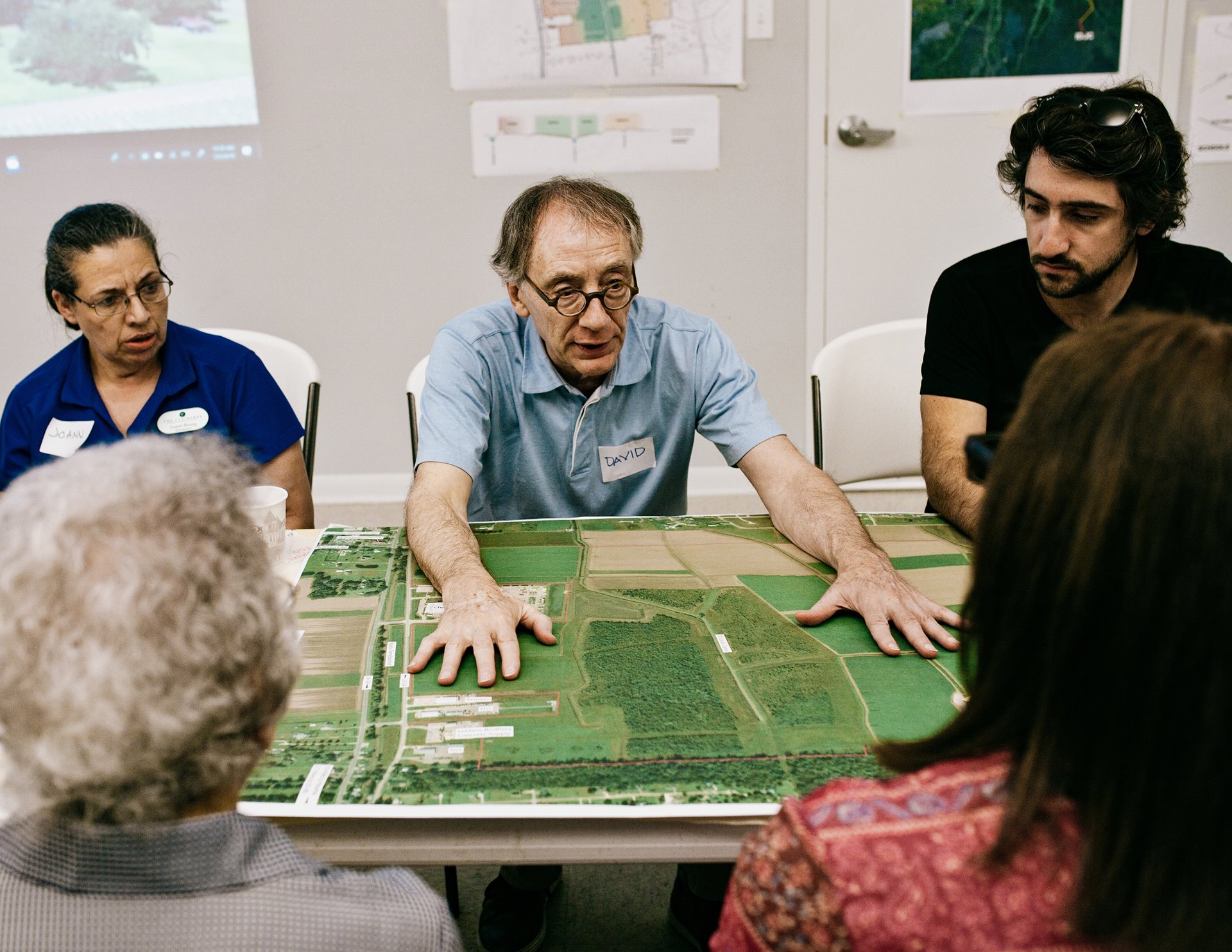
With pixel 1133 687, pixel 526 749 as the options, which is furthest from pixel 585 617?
pixel 1133 687

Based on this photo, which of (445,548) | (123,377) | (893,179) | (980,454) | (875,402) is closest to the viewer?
(980,454)

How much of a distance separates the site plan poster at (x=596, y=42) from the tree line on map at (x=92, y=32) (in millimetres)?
840

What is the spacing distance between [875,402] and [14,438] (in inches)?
69.1

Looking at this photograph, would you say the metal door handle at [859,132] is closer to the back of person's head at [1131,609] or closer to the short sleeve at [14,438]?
the short sleeve at [14,438]

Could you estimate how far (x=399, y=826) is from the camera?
911 mm

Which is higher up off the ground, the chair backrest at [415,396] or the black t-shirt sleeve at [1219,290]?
the black t-shirt sleeve at [1219,290]

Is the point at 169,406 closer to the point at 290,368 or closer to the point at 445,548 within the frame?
the point at 290,368

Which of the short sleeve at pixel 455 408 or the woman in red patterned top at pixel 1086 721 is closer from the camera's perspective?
the woman in red patterned top at pixel 1086 721

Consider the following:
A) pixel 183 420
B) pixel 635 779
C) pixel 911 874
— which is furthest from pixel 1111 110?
pixel 183 420

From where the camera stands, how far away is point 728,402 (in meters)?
1.93

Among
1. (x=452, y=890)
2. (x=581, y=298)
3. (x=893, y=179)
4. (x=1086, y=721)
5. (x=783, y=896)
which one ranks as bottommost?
(x=452, y=890)

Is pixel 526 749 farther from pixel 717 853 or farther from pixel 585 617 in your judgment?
pixel 585 617

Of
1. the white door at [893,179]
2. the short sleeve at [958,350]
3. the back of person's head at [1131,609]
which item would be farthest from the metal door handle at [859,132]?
the back of person's head at [1131,609]

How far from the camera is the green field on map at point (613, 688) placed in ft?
3.09
